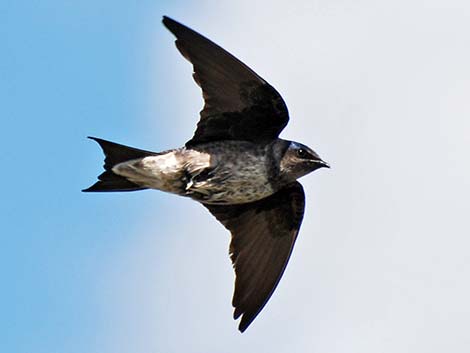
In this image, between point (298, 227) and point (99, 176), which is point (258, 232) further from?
point (99, 176)

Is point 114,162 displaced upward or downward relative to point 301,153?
downward

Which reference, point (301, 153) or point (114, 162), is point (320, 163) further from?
point (114, 162)

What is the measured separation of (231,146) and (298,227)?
129cm

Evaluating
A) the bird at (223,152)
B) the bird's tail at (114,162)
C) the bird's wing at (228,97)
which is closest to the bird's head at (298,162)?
the bird at (223,152)

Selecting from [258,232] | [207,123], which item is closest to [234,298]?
[258,232]

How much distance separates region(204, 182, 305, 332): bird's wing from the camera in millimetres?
15453

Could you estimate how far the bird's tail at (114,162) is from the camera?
14.8 m

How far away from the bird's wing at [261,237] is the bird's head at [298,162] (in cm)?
47

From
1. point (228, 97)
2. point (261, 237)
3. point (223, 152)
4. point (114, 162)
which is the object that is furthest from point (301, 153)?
point (114, 162)

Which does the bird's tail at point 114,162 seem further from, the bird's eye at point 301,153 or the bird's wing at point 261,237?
the bird's eye at point 301,153

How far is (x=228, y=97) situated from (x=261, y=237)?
1.56 m

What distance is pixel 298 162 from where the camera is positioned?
49.0 ft

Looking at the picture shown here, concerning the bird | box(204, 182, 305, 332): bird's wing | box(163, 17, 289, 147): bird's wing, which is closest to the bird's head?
the bird

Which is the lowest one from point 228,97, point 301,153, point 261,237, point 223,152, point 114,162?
point 261,237
